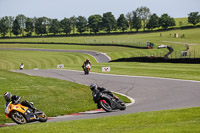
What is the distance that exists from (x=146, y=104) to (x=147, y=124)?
21.4 ft

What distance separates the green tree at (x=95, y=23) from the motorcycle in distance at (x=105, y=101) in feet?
546

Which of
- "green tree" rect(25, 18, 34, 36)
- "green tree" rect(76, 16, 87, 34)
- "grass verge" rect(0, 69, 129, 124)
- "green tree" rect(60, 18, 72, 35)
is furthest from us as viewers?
"green tree" rect(25, 18, 34, 36)

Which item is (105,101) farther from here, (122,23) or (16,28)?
(16,28)

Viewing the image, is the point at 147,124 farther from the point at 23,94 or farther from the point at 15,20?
the point at 15,20

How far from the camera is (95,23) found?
18125 cm

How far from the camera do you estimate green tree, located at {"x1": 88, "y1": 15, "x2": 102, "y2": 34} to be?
18156cm

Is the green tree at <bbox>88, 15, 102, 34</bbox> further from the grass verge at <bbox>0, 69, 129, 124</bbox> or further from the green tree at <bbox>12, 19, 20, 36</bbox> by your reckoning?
the grass verge at <bbox>0, 69, 129, 124</bbox>

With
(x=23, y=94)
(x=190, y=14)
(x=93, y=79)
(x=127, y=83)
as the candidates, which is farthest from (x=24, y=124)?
(x=190, y=14)

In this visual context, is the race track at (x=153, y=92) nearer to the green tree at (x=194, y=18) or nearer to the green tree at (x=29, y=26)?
the green tree at (x=194, y=18)

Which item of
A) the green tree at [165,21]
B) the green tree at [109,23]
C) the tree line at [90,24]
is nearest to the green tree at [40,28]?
the tree line at [90,24]

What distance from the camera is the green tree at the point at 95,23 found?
Result: 182m

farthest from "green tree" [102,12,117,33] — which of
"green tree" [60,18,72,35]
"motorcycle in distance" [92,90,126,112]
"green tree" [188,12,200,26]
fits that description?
"motorcycle in distance" [92,90,126,112]

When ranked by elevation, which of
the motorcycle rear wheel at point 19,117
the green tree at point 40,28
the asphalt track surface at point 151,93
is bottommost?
the asphalt track surface at point 151,93

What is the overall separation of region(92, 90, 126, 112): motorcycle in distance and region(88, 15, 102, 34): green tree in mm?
166375
